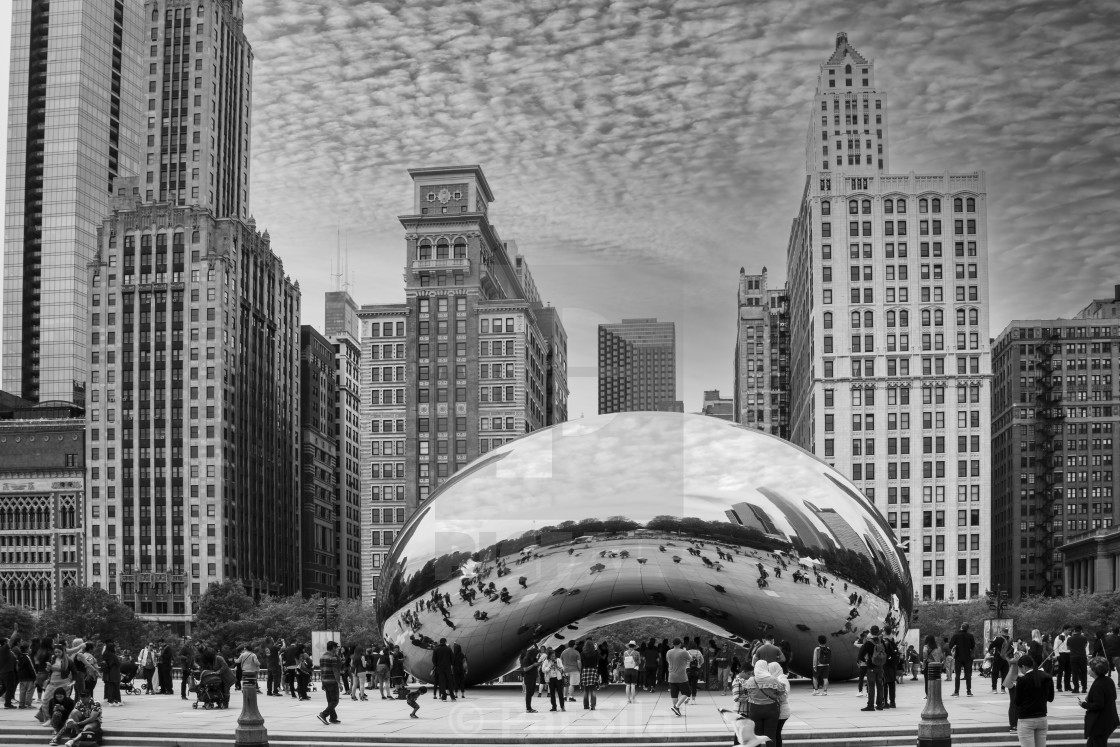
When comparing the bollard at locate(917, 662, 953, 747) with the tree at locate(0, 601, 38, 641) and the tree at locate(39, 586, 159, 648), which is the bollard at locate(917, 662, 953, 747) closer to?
the tree at locate(0, 601, 38, 641)

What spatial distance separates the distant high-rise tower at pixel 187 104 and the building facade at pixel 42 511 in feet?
95.9

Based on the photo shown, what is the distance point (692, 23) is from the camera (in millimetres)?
26172

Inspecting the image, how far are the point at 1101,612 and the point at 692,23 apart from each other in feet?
247

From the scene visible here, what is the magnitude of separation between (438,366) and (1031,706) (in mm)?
106014

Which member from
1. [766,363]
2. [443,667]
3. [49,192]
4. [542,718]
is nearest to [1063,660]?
[542,718]

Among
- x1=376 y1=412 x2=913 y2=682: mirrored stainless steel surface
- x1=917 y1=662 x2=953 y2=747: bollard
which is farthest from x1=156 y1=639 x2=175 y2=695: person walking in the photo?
x1=917 y1=662 x2=953 y2=747: bollard

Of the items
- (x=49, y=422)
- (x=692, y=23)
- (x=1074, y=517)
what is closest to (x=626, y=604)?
(x=692, y=23)

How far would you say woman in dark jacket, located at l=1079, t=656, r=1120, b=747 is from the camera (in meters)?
15.3

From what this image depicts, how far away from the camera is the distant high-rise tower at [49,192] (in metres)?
162

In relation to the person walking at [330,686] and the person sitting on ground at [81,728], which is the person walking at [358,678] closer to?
the person walking at [330,686]

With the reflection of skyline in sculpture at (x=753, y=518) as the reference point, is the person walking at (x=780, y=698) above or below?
below

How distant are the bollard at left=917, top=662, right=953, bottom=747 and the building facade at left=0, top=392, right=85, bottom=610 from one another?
12629 cm

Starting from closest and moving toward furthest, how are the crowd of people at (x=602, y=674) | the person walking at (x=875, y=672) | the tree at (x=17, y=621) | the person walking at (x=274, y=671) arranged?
the crowd of people at (x=602, y=674) < the person walking at (x=875, y=672) < the person walking at (x=274, y=671) < the tree at (x=17, y=621)

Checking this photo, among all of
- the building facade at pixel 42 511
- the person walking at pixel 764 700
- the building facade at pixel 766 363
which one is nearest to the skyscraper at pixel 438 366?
the building facade at pixel 42 511
